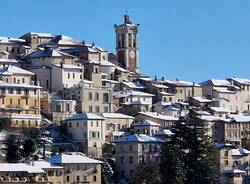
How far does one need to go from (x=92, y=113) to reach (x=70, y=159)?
16.3m

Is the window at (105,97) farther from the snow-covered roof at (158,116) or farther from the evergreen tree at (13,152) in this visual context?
the evergreen tree at (13,152)

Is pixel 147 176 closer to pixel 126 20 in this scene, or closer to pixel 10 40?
pixel 10 40

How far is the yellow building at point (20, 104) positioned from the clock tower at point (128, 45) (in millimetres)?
30320

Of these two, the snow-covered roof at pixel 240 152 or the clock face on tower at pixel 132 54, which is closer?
the snow-covered roof at pixel 240 152

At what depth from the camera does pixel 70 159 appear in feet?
300

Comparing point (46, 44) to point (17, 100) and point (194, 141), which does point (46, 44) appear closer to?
point (17, 100)

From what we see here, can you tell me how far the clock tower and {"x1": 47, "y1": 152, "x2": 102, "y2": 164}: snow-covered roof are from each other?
40259 mm

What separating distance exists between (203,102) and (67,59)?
16.3m

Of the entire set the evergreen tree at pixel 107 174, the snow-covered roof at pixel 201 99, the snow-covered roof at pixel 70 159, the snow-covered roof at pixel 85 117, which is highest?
the snow-covered roof at pixel 201 99

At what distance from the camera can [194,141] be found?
89.1 metres

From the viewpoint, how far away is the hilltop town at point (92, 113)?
92850 mm

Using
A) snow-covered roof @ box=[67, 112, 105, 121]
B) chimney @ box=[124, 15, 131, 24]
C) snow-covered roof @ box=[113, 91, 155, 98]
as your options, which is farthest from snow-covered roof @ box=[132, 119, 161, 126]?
chimney @ box=[124, 15, 131, 24]

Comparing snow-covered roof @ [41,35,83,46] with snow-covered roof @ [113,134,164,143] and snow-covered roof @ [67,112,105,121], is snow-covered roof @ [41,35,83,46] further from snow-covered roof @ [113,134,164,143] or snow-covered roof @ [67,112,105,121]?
snow-covered roof @ [113,134,164,143]

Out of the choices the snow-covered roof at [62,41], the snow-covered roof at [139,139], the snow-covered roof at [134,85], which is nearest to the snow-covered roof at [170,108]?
the snow-covered roof at [134,85]
